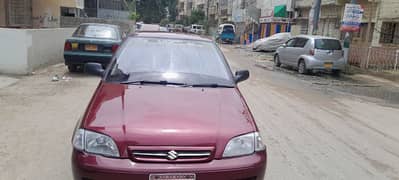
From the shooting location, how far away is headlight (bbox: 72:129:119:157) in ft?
9.50

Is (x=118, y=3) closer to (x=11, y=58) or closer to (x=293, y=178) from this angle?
(x=11, y=58)

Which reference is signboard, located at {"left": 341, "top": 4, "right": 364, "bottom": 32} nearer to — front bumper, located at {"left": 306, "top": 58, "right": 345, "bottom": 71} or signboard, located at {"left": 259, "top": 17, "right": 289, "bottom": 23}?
front bumper, located at {"left": 306, "top": 58, "right": 345, "bottom": 71}

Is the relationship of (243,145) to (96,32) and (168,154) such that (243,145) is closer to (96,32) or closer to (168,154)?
(168,154)

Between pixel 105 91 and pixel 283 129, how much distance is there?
11.7 ft

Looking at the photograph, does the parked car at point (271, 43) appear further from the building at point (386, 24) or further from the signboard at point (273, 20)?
the building at point (386, 24)

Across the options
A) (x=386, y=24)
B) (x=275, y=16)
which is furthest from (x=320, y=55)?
(x=275, y=16)

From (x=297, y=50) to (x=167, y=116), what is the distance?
541 inches

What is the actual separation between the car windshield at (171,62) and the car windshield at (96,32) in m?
6.99

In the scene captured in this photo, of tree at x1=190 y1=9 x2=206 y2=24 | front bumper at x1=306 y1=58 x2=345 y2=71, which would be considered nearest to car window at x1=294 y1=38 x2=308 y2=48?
front bumper at x1=306 y1=58 x2=345 y2=71

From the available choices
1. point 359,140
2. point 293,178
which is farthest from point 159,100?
point 359,140

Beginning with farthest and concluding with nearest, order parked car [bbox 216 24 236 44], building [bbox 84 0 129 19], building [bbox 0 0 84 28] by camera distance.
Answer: parked car [bbox 216 24 236 44] → building [bbox 84 0 129 19] → building [bbox 0 0 84 28]

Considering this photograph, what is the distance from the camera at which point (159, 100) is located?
3.47 meters

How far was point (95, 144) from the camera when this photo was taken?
2955 millimetres

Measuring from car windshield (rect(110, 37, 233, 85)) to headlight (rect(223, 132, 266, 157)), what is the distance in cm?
110
